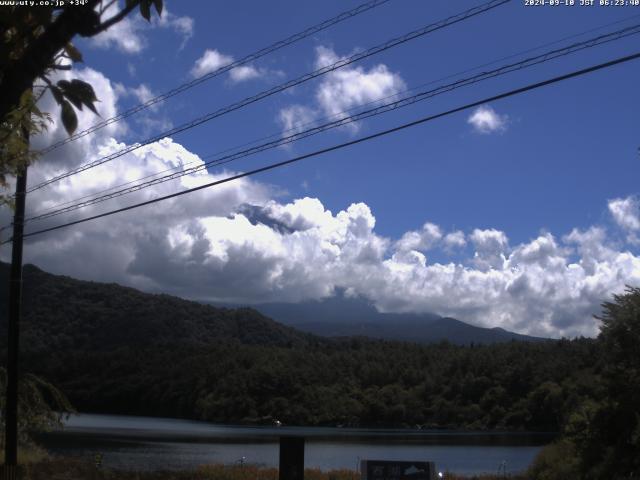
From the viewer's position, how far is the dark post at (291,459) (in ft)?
38.9

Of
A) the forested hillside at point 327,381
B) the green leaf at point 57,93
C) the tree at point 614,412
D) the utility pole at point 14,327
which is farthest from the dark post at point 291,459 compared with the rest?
the forested hillside at point 327,381

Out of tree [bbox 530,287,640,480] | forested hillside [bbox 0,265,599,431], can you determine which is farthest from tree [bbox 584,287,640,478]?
forested hillside [bbox 0,265,599,431]

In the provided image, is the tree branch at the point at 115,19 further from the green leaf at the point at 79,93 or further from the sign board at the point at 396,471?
the sign board at the point at 396,471

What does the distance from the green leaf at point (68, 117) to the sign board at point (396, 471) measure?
7718 mm

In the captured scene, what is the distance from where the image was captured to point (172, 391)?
116688 millimetres

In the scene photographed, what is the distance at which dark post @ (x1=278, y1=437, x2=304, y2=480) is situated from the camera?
11.8 metres

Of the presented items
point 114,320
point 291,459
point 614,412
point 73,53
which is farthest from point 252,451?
point 114,320

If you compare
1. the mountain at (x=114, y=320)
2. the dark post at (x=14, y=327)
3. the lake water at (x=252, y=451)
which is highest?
the mountain at (x=114, y=320)

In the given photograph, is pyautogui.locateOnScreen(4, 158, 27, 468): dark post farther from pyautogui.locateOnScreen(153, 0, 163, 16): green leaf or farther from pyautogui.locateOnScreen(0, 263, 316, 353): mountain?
pyautogui.locateOnScreen(0, 263, 316, 353): mountain

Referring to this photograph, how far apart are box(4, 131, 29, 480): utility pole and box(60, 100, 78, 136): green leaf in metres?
16.8

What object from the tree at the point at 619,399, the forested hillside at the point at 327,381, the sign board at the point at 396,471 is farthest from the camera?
the forested hillside at the point at 327,381

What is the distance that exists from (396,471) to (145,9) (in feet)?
26.2

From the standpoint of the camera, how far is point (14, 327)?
2050 centimetres

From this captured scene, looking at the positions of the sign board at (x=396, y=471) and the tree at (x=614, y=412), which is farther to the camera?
the tree at (x=614, y=412)
